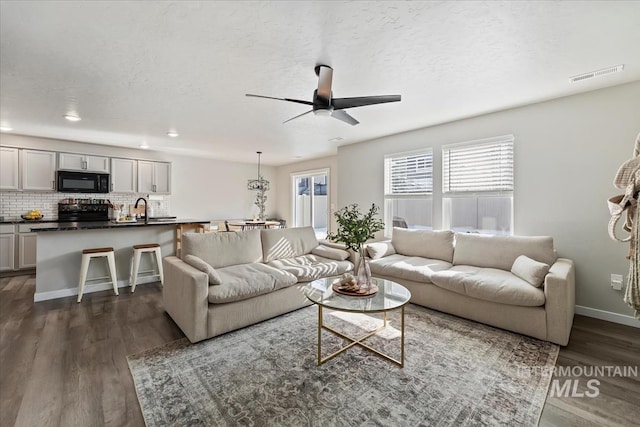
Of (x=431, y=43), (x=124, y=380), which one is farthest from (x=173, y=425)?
(x=431, y=43)

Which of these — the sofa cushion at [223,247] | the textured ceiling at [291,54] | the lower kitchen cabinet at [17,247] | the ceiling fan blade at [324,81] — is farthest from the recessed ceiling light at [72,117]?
the ceiling fan blade at [324,81]

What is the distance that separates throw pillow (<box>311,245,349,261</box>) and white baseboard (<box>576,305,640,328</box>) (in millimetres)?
2790

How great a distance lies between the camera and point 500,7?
5.77 ft

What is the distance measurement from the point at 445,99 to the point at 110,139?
5.75 m

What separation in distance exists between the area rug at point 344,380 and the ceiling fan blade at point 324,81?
223 centimetres

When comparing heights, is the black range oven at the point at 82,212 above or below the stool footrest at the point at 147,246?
above

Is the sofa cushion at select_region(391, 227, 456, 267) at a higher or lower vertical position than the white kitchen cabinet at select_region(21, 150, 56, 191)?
lower

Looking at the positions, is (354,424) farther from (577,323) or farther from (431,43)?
(577,323)

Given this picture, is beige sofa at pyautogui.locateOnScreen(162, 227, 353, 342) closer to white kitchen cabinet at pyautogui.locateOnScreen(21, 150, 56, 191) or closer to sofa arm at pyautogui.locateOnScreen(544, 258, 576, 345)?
sofa arm at pyautogui.locateOnScreen(544, 258, 576, 345)

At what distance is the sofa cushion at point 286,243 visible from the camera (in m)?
3.78

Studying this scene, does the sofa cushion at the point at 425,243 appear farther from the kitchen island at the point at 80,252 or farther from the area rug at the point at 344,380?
the kitchen island at the point at 80,252

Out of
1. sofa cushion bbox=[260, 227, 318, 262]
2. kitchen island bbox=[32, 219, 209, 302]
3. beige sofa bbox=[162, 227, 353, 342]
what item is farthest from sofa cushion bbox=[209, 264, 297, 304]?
kitchen island bbox=[32, 219, 209, 302]

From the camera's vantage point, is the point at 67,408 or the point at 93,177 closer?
the point at 67,408

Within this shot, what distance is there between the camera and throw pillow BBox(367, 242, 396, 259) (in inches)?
157
